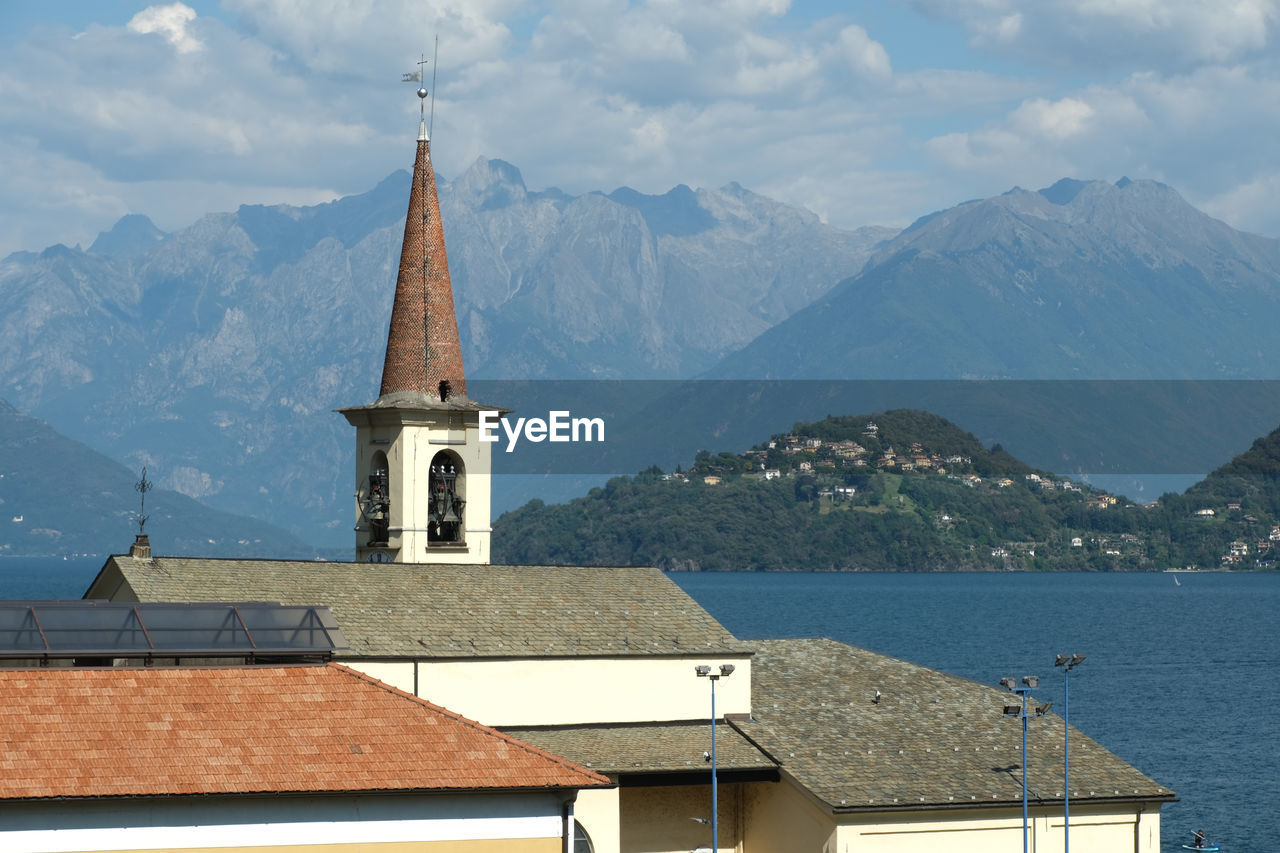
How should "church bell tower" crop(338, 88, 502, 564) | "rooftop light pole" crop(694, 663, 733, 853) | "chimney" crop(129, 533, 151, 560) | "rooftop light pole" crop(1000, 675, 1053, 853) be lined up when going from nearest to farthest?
"rooftop light pole" crop(694, 663, 733, 853) → "rooftop light pole" crop(1000, 675, 1053, 853) → "chimney" crop(129, 533, 151, 560) → "church bell tower" crop(338, 88, 502, 564)

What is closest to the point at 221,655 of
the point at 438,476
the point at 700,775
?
the point at 700,775

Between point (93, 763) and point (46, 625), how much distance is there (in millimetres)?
4388

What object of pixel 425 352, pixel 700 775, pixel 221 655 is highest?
pixel 425 352

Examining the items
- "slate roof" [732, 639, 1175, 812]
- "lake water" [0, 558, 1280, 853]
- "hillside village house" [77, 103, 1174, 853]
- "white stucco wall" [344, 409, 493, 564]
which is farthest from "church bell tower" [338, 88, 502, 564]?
"lake water" [0, 558, 1280, 853]

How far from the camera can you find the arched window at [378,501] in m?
45.9

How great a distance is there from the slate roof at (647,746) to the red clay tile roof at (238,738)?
7.84m

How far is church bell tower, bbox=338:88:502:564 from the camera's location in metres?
45.5

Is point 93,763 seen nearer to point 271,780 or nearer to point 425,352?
point 271,780

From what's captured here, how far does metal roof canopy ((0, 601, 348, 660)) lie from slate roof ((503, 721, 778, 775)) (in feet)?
23.0

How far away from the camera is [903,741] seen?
4109cm

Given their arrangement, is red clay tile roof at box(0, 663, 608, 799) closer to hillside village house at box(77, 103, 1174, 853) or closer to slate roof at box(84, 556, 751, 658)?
hillside village house at box(77, 103, 1174, 853)

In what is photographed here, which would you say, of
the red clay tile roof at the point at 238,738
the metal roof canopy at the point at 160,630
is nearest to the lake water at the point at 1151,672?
the metal roof canopy at the point at 160,630

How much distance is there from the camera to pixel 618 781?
38312 millimetres

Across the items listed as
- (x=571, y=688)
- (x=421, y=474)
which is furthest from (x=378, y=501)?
(x=571, y=688)
